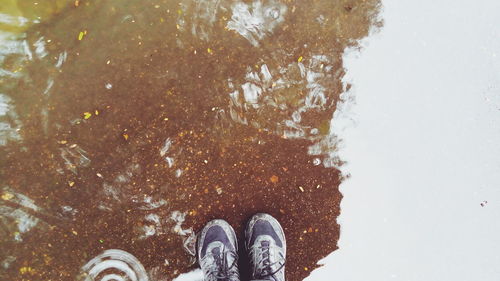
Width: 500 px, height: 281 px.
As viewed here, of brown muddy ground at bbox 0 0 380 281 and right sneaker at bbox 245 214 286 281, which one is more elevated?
brown muddy ground at bbox 0 0 380 281

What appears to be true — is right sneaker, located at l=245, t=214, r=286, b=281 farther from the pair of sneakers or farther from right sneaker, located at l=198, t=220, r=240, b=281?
right sneaker, located at l=198, t=220, r=240, b=281

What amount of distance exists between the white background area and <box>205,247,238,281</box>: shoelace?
0.56 meters

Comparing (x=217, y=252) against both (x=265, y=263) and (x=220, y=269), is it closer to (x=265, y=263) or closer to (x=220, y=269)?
(x=220, y=269)

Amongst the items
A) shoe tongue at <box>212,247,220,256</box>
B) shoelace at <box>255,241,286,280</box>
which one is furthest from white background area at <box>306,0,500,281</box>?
shoe tongue at <box>212,247,220,256</box>

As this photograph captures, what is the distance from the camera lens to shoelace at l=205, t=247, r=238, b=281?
2406 millimetres

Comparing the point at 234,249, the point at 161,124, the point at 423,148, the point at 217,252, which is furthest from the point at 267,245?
the point at 423,148

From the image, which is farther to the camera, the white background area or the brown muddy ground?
the white background area

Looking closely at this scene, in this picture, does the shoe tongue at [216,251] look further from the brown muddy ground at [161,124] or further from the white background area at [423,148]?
the white background area at [423,148]

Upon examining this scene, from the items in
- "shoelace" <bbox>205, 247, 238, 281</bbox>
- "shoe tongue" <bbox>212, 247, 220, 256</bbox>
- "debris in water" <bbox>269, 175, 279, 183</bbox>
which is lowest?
"shoelace" <bbox>205, 247, 238, 281</bbox>

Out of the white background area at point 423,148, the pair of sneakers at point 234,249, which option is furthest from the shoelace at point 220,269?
the white background area at point 423,148

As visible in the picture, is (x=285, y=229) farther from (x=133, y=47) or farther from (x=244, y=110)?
(x=133, y=47)

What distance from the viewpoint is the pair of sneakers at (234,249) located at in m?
2.39

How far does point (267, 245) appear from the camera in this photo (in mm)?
2426

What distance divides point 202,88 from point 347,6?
1.14 meters
